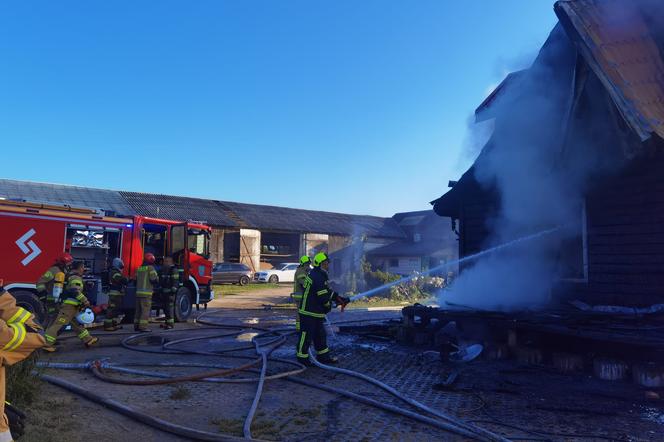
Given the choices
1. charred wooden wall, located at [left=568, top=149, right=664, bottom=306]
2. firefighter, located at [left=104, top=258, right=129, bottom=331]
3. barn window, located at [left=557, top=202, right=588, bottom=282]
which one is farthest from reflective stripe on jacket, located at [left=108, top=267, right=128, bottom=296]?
charred wooden wall, located at [left=568, top=149, right=664, bottom=306]

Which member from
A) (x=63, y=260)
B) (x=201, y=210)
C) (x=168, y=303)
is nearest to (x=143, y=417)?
(x=63, y=260)

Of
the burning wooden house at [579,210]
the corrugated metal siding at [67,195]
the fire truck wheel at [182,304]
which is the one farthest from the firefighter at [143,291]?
the corrugated metal siding at [67,195]

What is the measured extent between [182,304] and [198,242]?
180cm

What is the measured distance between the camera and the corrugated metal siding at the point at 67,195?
27609mm

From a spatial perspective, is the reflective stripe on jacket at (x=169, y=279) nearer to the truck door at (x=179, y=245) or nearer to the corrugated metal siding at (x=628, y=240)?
the truck door at (x=179, y=245)

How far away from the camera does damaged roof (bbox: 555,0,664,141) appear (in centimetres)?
627

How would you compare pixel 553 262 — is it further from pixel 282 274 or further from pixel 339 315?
pixel 282 274

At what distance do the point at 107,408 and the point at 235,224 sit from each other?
1091 inches

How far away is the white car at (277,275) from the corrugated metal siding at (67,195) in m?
8.87

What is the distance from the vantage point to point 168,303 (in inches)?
427

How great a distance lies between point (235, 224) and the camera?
105 feet

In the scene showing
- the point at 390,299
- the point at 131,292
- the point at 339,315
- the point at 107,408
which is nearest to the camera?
the point at 107,408

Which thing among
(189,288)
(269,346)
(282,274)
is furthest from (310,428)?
(282,274)

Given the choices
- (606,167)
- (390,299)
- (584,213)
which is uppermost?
(606,167)
